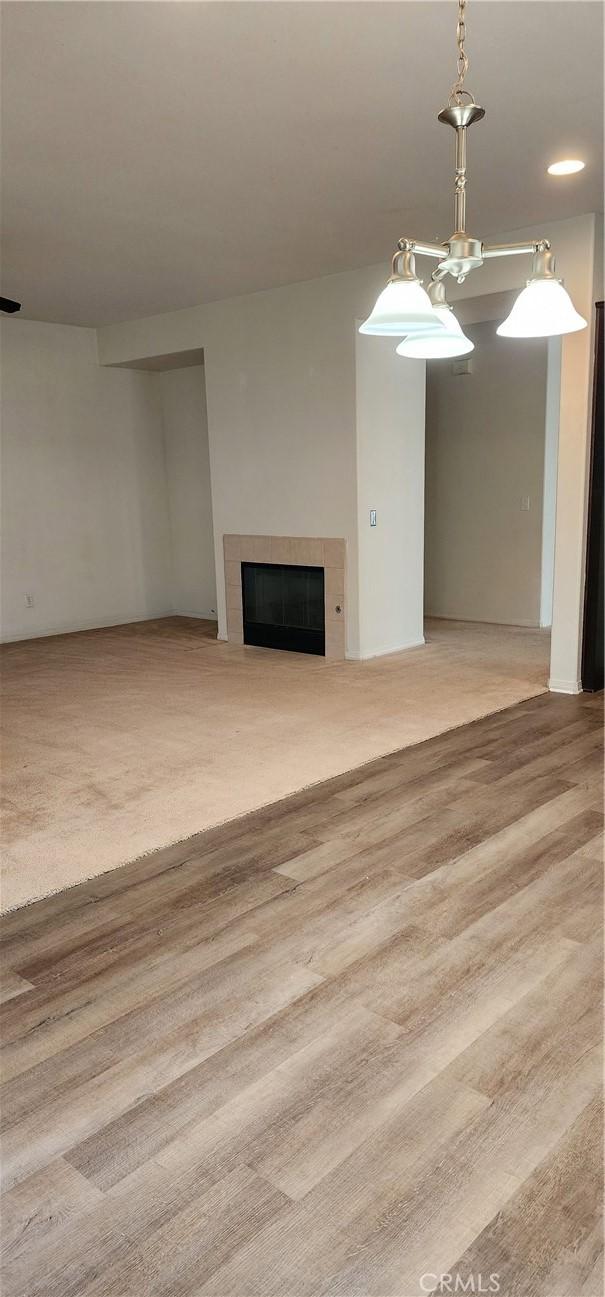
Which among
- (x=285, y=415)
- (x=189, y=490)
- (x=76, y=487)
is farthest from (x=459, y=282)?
(x=189, y=490)

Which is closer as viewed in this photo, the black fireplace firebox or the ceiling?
the ceiling

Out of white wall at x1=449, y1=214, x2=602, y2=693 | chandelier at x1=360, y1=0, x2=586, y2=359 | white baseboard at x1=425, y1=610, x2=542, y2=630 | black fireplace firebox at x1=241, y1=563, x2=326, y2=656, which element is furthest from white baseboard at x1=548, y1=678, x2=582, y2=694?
chandelier at x1=360, y1=0, x2=586, y2=359

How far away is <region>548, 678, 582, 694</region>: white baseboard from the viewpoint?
5086 mm

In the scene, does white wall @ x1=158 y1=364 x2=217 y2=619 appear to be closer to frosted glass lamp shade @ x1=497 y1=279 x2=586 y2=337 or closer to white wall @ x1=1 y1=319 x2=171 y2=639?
white wall @ x1=1 y1=319 x2=171 y2=639

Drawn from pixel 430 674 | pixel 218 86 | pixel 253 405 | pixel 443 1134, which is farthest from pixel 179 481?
pixel 443 1134

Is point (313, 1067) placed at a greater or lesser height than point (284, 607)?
lesser

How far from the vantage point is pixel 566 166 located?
385 centimetres

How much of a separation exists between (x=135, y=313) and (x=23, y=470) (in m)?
1.69

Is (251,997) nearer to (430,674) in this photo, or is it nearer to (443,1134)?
(443,1134)

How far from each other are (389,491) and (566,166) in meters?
2.72

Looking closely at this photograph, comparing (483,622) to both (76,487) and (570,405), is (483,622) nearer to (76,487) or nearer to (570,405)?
(570,405)

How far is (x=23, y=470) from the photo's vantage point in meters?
7.46

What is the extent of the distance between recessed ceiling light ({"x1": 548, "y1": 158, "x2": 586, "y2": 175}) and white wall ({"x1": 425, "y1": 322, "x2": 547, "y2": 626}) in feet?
10.8

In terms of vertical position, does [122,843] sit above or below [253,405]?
below
